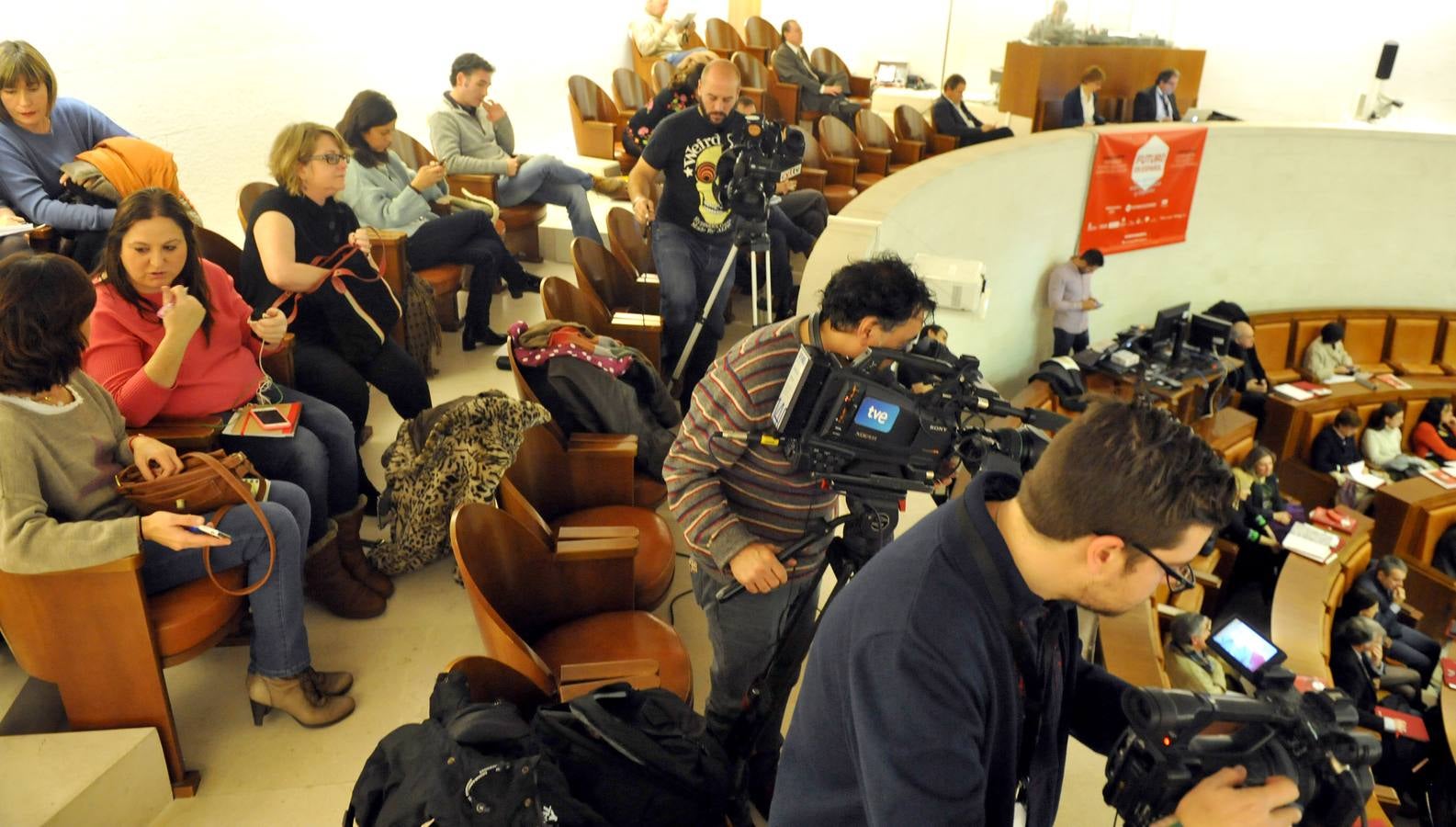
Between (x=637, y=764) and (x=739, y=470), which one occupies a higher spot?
(x=739, y=470)

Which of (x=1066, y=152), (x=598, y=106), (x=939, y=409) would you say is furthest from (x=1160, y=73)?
(x=939, y=409)

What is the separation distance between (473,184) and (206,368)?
272 cm

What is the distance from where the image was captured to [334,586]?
105 inches

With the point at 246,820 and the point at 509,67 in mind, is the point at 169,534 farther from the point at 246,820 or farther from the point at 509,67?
the point at 509,67

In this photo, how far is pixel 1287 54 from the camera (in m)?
10.2

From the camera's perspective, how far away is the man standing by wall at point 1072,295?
21.0 feet

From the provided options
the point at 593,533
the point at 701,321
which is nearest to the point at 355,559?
the point at 593,533

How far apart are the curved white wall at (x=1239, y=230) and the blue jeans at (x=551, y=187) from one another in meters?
1.93

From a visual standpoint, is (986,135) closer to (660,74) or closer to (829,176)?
(829,176)

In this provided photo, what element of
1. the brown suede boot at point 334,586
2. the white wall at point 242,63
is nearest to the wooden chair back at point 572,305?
the brown suede boot at point 334,586

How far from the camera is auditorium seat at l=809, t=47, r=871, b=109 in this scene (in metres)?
9.91

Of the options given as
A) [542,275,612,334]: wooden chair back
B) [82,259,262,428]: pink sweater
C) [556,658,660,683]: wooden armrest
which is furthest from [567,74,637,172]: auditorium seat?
[556,658,660,683]: wooden armrest

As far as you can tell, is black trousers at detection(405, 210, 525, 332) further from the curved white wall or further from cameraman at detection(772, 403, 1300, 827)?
cameraman at detection(772, 403, 1300, 827)

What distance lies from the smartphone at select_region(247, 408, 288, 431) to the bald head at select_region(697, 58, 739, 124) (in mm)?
2049
